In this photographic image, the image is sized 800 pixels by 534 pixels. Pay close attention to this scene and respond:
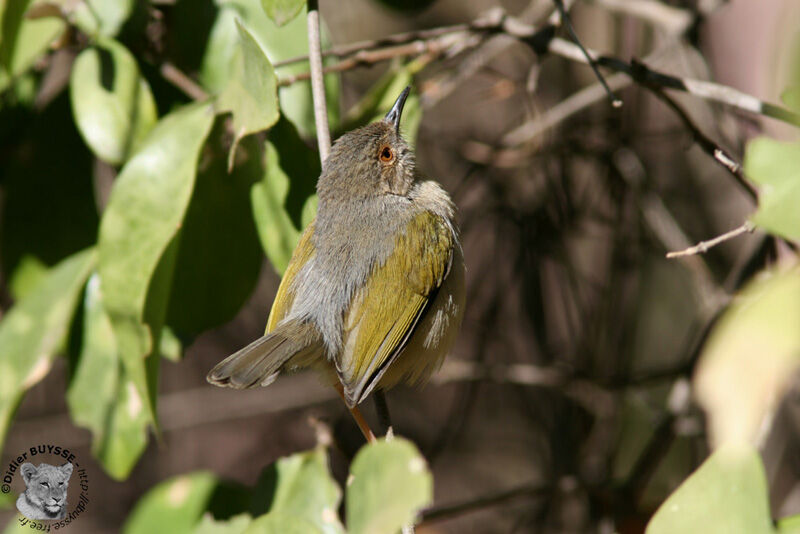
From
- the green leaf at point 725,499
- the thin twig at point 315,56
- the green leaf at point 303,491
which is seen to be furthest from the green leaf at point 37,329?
the green leaf at point 725,499

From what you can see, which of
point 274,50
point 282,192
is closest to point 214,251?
point 282,192

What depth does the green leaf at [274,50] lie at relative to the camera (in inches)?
82.4

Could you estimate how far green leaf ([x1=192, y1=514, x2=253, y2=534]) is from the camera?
1991mm

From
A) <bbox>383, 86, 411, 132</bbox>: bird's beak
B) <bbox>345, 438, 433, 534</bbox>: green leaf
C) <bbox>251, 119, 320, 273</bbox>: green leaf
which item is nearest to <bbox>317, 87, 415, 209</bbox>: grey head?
<bbox>383, 86, 411, 132</bbox>: bird's beak

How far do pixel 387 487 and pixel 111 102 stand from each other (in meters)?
1.34

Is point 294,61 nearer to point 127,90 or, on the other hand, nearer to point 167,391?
point 127,90

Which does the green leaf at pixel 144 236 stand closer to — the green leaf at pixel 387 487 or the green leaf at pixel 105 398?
the green leaf at pixel 105 398

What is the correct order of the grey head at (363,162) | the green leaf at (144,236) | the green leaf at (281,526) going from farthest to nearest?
the grey head at (363,162)
the green leaf at (144,236)
the green leaf at (281,526)

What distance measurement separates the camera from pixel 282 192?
6.44 feet

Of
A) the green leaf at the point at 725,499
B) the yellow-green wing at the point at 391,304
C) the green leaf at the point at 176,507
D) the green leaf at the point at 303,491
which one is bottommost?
the green leaf at the point at 176,507

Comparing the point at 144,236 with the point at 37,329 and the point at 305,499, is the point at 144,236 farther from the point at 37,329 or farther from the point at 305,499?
the point at 305,499

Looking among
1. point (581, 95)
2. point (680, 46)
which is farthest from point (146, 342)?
point (680, 46)

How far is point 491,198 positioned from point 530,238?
0.28 meters

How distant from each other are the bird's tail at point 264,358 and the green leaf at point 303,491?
0.81 ft
